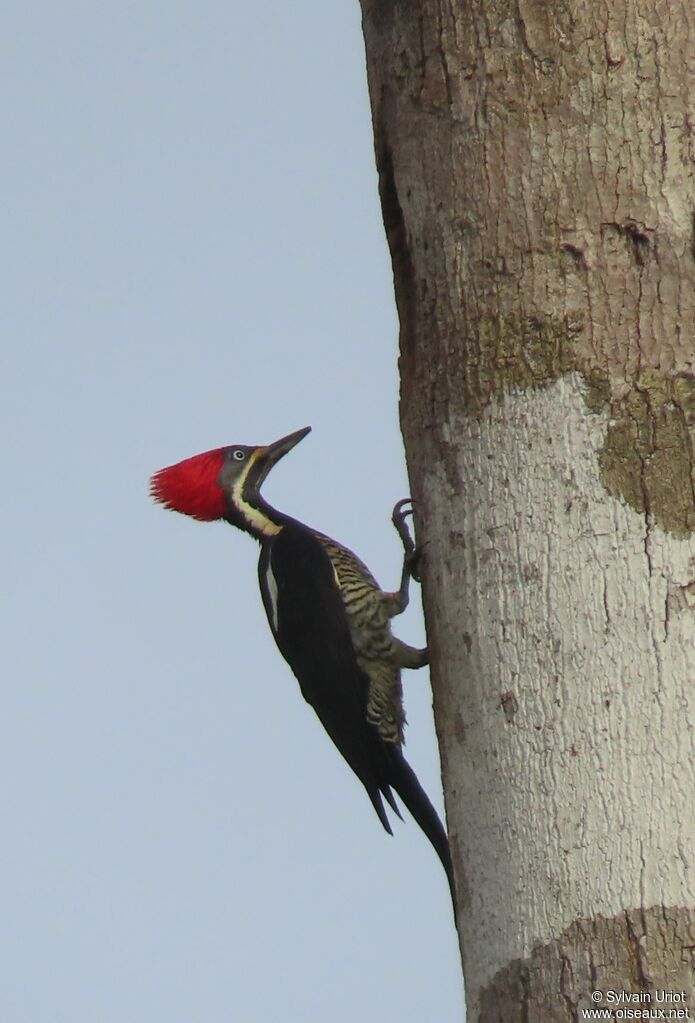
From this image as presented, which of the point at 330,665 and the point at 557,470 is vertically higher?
the point at 557,470

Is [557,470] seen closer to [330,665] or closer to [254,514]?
[330,665]

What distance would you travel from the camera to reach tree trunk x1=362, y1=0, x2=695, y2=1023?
82.9 inches

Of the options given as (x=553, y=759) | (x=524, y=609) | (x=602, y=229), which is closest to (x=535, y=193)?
(x=602, y=229)

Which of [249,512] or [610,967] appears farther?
[249,512]

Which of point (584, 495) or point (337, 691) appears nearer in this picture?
point (584, 495)

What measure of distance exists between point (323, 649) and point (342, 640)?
7cm

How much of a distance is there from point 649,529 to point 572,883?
57 centimetres

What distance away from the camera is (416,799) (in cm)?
405

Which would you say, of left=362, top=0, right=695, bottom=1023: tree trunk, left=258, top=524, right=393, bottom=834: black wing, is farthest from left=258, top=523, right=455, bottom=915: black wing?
left=362, top=0, right=695, bottom=1023: tree trunk

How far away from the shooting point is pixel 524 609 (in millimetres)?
2295

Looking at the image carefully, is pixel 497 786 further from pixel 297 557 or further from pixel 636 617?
pixel 297 557

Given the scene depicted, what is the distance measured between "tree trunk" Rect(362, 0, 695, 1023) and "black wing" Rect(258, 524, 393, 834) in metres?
1.58

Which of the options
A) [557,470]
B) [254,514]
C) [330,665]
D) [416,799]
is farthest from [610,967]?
[254,514]

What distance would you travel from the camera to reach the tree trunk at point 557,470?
6.91 ft
